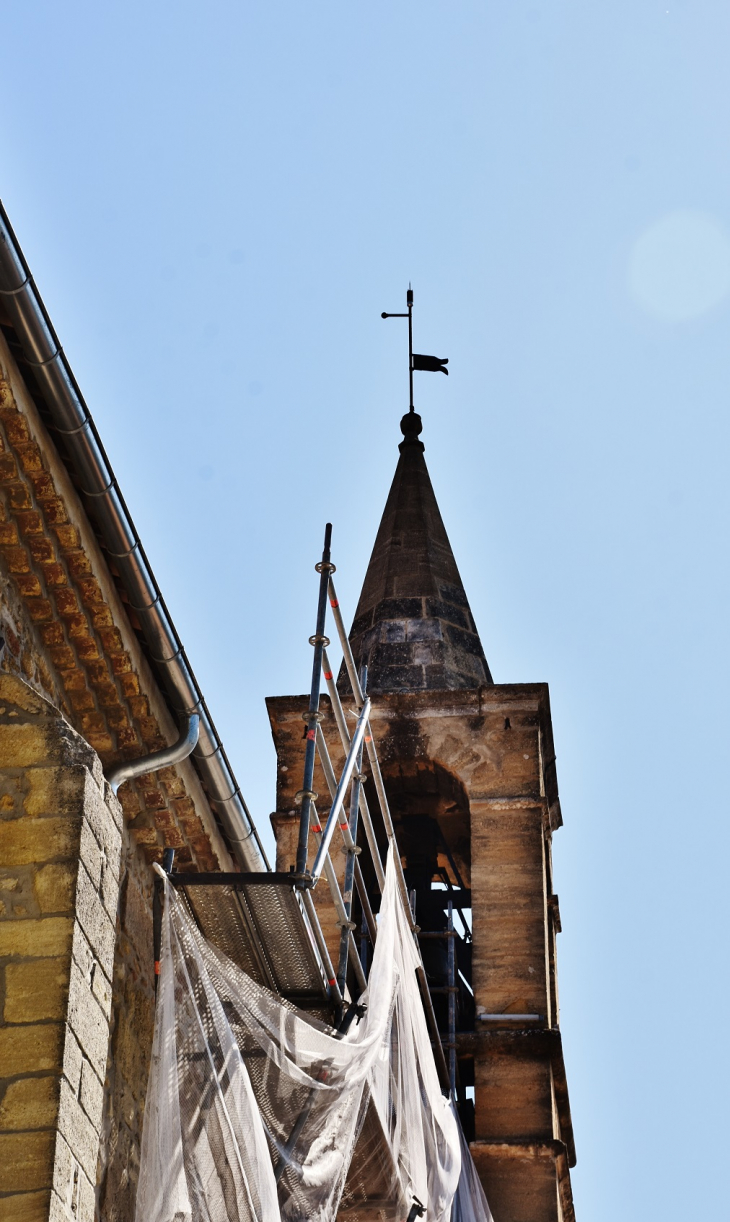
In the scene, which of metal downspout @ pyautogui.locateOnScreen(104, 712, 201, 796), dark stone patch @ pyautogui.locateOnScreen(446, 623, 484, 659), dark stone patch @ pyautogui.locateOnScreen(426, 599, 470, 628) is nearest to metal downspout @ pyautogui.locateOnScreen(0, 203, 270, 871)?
metal downspout @ pyautogui.locateOnScreen(104, 712, 201, 796)

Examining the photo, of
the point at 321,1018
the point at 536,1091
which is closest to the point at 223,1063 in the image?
the point at 321,1018

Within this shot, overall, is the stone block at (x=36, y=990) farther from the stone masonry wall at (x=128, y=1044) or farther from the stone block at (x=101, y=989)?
the stone masonry wall at (x=128, y=1044)

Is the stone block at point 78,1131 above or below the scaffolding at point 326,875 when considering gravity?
below

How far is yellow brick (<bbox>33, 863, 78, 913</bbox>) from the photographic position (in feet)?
17.6

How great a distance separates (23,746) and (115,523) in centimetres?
124

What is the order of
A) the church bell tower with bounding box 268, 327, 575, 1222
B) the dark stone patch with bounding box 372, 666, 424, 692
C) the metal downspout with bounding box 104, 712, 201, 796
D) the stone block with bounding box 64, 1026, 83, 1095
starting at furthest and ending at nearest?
1. the dark stone patch with bounding box 372, 666, 424, 692
2. the church bell tower with bounding box 268, 327, 575, 1222
3. the metal downspout with bounding box 104, 712, 201, 796
4. the stone block with bounding box 64, 1026, 83, 1095

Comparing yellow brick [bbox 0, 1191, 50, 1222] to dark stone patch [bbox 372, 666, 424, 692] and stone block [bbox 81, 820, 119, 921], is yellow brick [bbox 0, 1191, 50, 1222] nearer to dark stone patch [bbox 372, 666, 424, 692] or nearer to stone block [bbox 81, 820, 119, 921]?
stone block [bbox 81, 820, 119, 921]

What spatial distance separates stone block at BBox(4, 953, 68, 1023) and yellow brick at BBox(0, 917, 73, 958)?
3cm

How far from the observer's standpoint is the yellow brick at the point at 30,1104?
5.02 meters

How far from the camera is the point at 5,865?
5.43m

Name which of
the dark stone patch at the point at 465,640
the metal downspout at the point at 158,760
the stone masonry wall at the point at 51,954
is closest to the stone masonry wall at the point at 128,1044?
the metal downspout at the point at 158,760

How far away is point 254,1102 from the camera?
6.50m

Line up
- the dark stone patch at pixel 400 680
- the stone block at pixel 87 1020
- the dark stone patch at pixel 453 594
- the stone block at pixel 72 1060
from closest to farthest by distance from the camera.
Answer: the stone block at pixel 72 1060, the stone block at pixel 87 1020, the dark stone patch at pixel 400 680, the dark stone patch at pixel 453 594

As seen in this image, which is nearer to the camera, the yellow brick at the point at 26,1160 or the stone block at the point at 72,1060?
the yellow brick at the point at 26,1160
